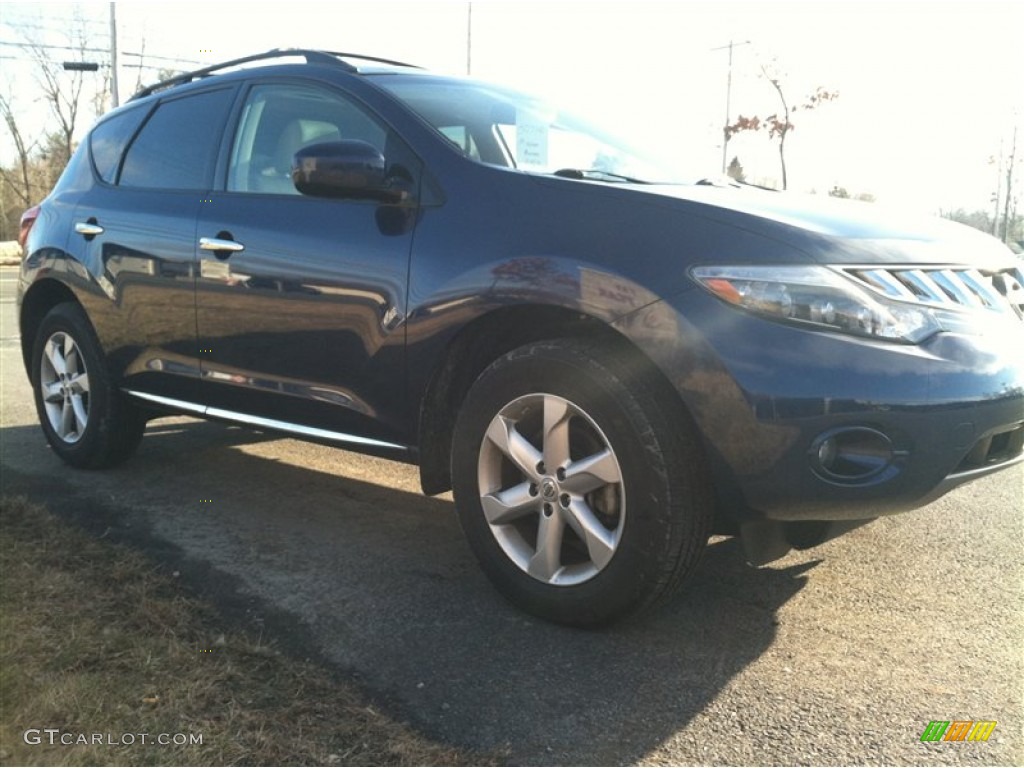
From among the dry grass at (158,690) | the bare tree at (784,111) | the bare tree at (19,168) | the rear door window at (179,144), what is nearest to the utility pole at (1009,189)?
the bare tree at (784,111)

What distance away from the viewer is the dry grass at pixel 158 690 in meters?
2.04

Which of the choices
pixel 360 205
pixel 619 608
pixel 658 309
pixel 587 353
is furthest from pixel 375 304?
pixel 619 608

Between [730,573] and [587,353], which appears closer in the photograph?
[587,353]

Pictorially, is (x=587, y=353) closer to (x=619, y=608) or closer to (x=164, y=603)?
(x=619, y=608)

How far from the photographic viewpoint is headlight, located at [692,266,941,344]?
2.33m

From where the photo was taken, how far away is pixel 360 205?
10.5 feet

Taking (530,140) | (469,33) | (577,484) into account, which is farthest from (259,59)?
(469,33)

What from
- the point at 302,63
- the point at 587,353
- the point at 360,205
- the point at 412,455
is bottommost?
the point at 412,455

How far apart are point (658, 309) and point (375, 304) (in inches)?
42.1

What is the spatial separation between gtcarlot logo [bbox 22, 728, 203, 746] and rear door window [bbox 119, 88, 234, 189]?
246 centimetres

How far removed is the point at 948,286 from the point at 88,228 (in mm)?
3795

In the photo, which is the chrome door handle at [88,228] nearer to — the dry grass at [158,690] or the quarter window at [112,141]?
the quarter window at [112,141]

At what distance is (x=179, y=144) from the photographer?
4.19 meters

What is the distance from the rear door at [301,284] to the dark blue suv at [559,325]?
0.01 m
